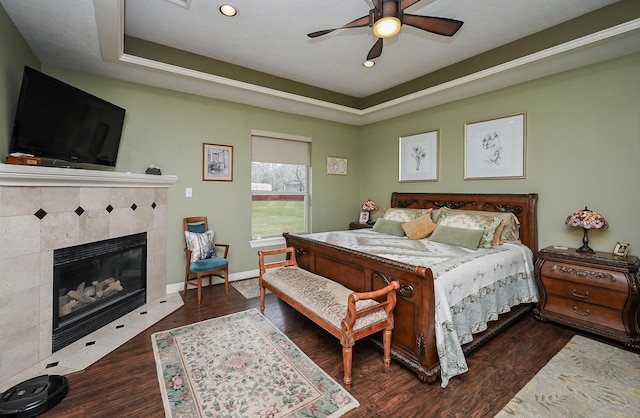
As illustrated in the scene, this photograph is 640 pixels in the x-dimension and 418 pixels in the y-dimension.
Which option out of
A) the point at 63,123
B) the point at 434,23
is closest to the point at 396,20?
the point at 434,23

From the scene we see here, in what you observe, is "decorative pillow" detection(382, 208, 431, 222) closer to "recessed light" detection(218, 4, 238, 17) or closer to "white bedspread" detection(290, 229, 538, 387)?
"white bedspread" detection(290, 229, 538, 387)

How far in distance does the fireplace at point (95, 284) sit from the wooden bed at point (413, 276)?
1.81 m

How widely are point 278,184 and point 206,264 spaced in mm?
1856

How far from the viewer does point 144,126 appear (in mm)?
3510

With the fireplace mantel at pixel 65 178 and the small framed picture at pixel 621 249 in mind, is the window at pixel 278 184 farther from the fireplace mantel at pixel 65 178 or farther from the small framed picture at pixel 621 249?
the small framed picture at pixel 621 249

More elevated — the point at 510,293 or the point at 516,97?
the point at 516,97

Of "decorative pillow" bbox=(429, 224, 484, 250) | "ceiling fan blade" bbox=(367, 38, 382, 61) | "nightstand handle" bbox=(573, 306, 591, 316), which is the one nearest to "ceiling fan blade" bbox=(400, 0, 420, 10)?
"ceiling fan blade" bbox=(367, 38, 382, 61)

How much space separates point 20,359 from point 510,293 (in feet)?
13.6

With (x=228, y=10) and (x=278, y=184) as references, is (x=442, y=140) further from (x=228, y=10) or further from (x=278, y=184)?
(x=228, y=10)

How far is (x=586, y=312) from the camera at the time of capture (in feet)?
8.69

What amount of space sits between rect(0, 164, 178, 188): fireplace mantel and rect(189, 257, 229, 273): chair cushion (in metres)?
1.08

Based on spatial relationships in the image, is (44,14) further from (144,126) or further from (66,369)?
(66,369)

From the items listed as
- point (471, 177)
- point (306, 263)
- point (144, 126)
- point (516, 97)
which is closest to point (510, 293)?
point (471, 177)

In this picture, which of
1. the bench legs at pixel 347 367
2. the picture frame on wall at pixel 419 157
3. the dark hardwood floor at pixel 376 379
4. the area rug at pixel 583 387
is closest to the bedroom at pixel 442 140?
the picture frame on wall at pixel 419 157
